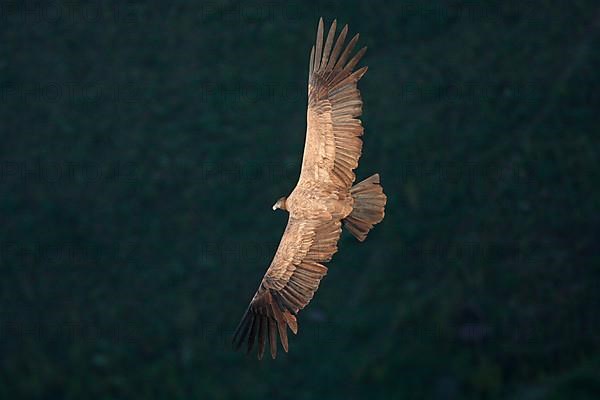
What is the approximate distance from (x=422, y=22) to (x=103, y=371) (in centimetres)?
999

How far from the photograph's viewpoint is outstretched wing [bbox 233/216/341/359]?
13.6 meters

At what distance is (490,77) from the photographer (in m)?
26.3

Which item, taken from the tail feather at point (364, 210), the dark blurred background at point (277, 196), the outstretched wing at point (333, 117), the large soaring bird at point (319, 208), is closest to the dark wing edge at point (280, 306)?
the large soaring bird at point (319, 208)

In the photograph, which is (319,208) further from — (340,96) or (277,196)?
(277,196)

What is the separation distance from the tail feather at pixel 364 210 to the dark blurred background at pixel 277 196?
321 inches

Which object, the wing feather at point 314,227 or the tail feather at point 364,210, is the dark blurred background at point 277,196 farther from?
the wing feather at point 314,227

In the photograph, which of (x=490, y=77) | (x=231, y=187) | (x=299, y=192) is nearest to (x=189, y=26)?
(x=231, y=187)

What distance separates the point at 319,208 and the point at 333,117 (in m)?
1.02

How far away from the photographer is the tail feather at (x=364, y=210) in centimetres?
1409

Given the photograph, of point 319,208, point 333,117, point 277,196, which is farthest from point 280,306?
point 277,196

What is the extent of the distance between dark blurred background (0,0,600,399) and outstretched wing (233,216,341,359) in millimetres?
8434

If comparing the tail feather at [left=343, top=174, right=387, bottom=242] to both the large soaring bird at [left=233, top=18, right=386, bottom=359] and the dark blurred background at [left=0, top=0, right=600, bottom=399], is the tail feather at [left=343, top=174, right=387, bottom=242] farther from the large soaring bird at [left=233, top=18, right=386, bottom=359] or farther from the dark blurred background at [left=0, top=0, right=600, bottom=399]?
the dark blurred background at [left=0, top=0, right=600, bottom=399]

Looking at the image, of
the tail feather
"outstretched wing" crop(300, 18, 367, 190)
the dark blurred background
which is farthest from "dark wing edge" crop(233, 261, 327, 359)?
the dark blurred background

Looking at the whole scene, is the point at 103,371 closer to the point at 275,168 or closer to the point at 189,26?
the point at 275,168
